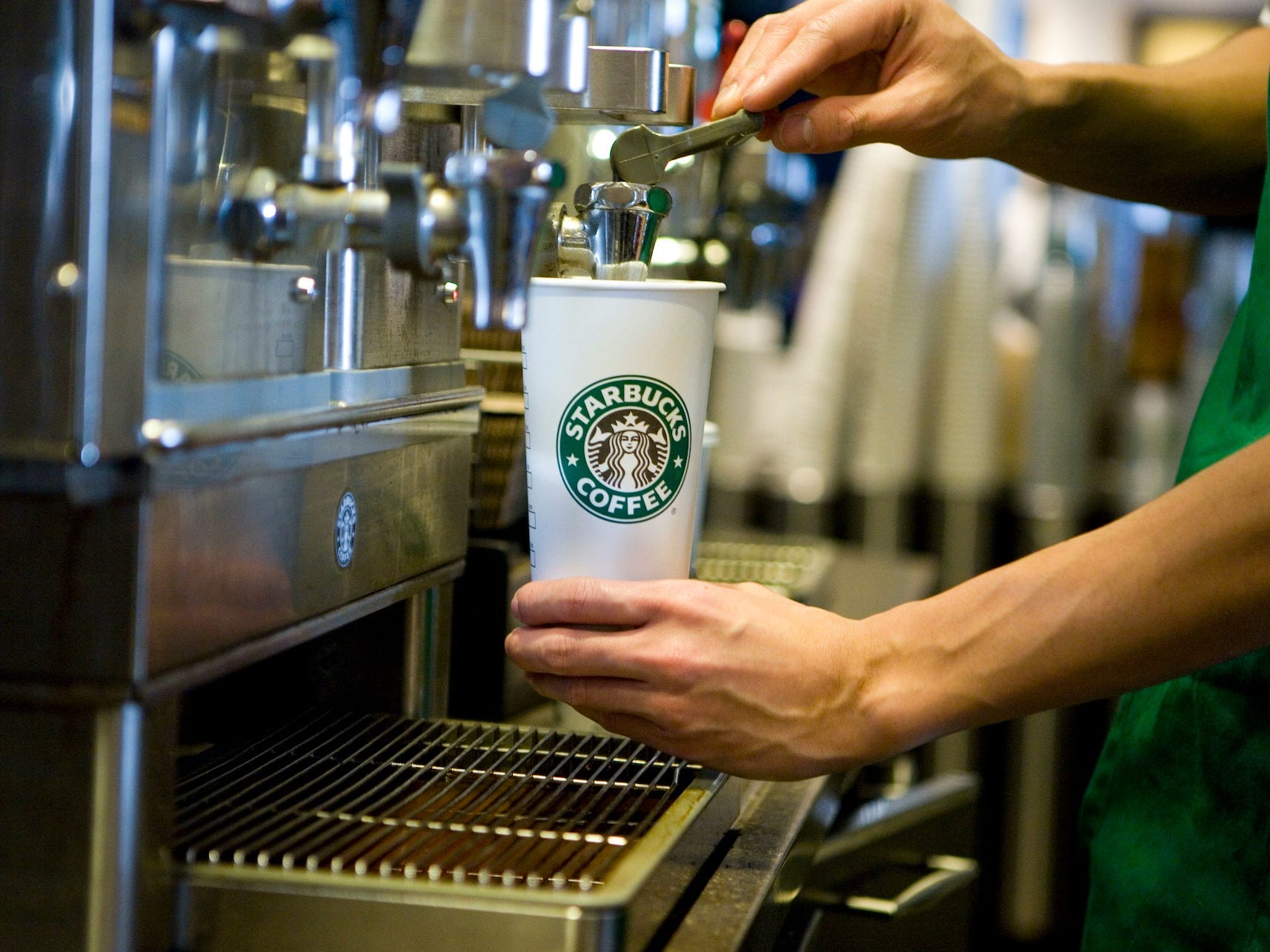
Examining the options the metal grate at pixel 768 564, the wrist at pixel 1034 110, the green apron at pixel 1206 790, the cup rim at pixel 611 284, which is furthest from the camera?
the metal grate at pixel 768 564

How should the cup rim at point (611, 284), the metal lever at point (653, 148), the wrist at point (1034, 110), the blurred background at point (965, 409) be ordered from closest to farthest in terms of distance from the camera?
1. the cup rim at point (611, 284)
2. the metal lever at point (653, 148)
3. the wrist at point (1034, 110)
4. the blurred background at point (965, 409)

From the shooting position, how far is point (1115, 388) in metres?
2.93

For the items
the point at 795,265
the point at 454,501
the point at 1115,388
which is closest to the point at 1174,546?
the point at 454,501

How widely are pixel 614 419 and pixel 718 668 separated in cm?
14

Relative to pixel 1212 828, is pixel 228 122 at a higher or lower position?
higher

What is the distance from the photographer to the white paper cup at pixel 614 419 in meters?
0.70

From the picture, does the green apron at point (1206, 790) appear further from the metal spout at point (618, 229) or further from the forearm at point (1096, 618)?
the metal spout at point (618, 229)

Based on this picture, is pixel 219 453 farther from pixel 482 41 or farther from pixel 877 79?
pixel 877 79

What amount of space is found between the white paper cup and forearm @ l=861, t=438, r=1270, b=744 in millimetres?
134

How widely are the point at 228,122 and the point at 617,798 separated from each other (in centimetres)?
39

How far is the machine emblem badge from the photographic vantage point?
74cm

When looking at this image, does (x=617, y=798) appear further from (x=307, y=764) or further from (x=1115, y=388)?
(x=1115, y=388)

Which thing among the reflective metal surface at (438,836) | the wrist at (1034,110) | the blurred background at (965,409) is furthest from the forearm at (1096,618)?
the blurred background at (965,409)

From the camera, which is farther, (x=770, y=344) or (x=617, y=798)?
(x=770, y=344)
